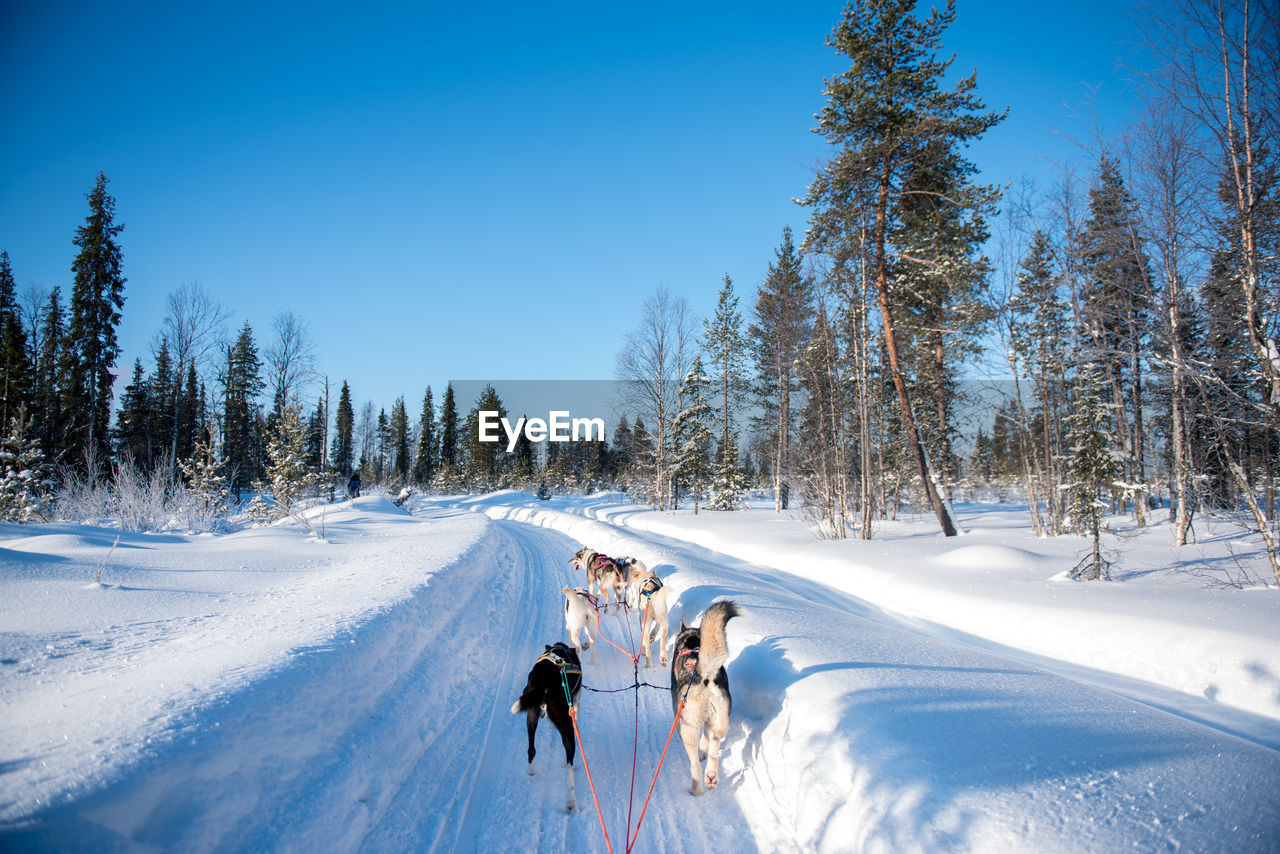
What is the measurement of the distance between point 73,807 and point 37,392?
1488 inches

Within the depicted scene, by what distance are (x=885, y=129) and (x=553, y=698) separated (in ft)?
54.4

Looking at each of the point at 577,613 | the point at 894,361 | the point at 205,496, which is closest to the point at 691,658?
the point at 577,613

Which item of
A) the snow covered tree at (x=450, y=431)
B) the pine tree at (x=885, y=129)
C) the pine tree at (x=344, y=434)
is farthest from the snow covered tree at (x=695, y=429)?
the pine tree at (x=344, y=434)

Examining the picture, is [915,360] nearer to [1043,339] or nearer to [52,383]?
[1043,339]

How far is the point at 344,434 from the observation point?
209ft

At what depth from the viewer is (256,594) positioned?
609 centimetres

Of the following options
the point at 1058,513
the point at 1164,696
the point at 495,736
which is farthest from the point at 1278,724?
the point at 1058,513

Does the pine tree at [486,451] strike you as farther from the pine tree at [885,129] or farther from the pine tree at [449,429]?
the pine tree at [885,129]

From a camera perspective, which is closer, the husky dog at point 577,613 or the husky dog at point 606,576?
the husky dog at point 577,613

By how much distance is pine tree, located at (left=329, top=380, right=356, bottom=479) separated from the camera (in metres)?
63.2

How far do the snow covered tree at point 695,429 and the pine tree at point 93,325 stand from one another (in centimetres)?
2867

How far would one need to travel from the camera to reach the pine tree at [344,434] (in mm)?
63188

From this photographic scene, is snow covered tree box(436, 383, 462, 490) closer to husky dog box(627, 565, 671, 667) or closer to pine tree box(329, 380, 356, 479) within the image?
pine tree box(329, 380, 356, 479)

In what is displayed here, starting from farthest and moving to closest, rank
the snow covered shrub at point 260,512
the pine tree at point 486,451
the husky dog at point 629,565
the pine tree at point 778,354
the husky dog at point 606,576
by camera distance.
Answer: the pine tree at point 486,451
the pine tree at point 778,354
the snow covered shrub at point 260,512
the husky dog at point 606,576
the husky dog at point 629,565
